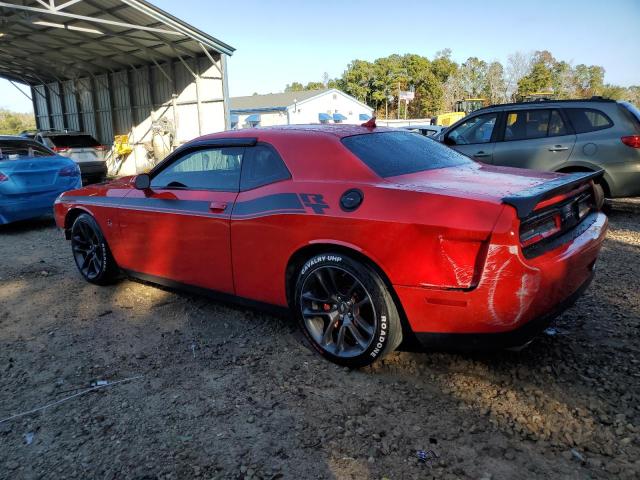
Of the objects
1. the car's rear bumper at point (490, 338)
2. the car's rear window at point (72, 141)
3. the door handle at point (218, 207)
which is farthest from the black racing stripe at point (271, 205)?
the car's rear window at point (72, 141)

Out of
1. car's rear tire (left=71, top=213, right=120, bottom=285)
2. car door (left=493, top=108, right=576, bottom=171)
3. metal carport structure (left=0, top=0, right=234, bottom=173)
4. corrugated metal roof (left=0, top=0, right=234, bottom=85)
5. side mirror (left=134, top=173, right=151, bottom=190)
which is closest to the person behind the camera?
side mirror (left=134, top=173, right=151, bottom=190)

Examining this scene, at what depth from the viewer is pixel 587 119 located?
6453 millimetres

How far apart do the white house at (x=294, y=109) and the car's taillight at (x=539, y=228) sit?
36.4 meters

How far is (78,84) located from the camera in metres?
21.7

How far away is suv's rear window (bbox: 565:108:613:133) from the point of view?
6.34m

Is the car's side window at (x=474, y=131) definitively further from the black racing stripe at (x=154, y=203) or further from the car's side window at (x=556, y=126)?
the black racing stripe at (x=154, y=203)

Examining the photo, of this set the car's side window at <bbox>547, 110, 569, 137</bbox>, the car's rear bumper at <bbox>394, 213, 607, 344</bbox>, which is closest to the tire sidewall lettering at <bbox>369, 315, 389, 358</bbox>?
the car's rear bumper at <bbox>394, 213, 607, 344</bbox>

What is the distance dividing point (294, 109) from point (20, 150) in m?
34.0

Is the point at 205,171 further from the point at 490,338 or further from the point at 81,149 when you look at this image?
the point at 81,149

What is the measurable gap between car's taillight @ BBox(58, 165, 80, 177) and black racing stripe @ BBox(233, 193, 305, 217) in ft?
19.5

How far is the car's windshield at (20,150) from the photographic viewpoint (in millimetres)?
7391

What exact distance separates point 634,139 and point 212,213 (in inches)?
223

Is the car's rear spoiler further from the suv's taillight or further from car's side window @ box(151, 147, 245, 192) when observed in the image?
car's side window @ box(151, 147, 245, 192)

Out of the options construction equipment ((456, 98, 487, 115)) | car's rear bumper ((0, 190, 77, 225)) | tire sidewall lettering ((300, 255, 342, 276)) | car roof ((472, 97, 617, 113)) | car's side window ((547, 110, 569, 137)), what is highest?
construction equipment ((456, 98, 487, 115))
